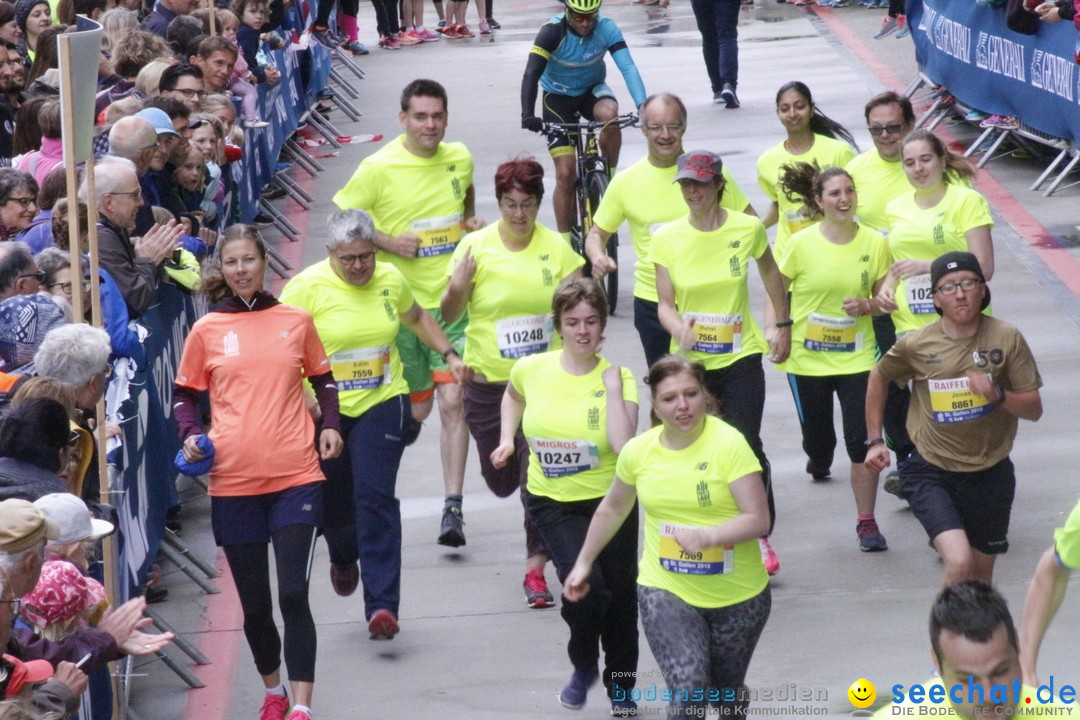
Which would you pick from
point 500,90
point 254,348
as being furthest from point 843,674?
point 500,90

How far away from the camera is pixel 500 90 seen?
796 inches

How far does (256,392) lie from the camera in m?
6.75

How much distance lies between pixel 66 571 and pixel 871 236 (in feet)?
14.6

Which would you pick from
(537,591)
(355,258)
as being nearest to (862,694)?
(537,591)

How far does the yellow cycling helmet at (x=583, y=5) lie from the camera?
1213 centimetres

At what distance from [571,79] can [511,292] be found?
4.83 m

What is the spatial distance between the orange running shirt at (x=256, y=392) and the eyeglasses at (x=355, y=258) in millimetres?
630

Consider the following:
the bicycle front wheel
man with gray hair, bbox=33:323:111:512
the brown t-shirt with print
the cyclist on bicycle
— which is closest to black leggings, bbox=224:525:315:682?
man with gray hair, bbox=33:323:111:512

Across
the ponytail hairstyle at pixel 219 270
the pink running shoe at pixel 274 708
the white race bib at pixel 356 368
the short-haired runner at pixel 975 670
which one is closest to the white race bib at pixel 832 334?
the white race bib at pixel 356 368

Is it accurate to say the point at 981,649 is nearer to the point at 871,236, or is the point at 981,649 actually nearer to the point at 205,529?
the point at 871,236

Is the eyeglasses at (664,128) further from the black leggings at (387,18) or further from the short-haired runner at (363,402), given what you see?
Result: the black leggings at (387,18)

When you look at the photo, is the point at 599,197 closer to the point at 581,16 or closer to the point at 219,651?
the point at 581,16

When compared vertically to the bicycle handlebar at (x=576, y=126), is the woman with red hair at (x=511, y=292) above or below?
above

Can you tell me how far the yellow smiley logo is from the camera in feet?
22.1
